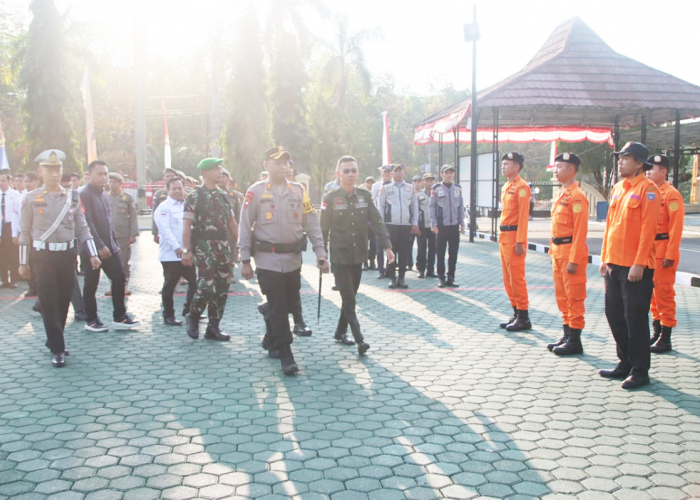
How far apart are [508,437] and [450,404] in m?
0.70

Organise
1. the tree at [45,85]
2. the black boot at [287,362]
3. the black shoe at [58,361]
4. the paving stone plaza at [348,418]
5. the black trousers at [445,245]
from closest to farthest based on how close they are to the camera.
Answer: the paving stone plaza at [348,418], the black boot at [287,362], the black shoe at [58,361], the black trousers at [445,245], the tree at [45,85]

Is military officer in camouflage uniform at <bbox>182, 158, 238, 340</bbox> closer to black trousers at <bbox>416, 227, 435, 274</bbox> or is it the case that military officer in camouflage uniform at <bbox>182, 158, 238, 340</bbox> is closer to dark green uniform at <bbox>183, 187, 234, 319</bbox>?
dark green uniform at <bbox>183, 187, 234, 319</bbox>

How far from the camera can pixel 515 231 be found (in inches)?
277

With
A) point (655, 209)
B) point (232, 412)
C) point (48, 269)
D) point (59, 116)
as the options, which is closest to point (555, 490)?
point (232, 412)

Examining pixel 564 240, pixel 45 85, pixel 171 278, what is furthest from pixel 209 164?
pixel 45 85

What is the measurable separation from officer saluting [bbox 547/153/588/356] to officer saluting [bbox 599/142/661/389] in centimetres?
63

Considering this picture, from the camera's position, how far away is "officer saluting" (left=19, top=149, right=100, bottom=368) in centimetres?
591

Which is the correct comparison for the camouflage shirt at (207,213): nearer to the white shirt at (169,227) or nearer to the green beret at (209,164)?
the green beret at (209,164)

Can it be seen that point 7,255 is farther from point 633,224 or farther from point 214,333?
point 633,224

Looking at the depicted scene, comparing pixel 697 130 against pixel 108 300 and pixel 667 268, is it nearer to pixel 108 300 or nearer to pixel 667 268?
pixel 667 268

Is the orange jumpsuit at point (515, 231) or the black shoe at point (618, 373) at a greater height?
the orange jumpsuit at point (515, 231)

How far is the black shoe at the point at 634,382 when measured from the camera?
5023mm

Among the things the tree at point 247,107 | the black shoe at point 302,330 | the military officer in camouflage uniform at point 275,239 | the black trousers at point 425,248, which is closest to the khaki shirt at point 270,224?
the military officer in camouflage uniform at point 275,239

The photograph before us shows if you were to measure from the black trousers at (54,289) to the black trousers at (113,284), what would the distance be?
1056mm
